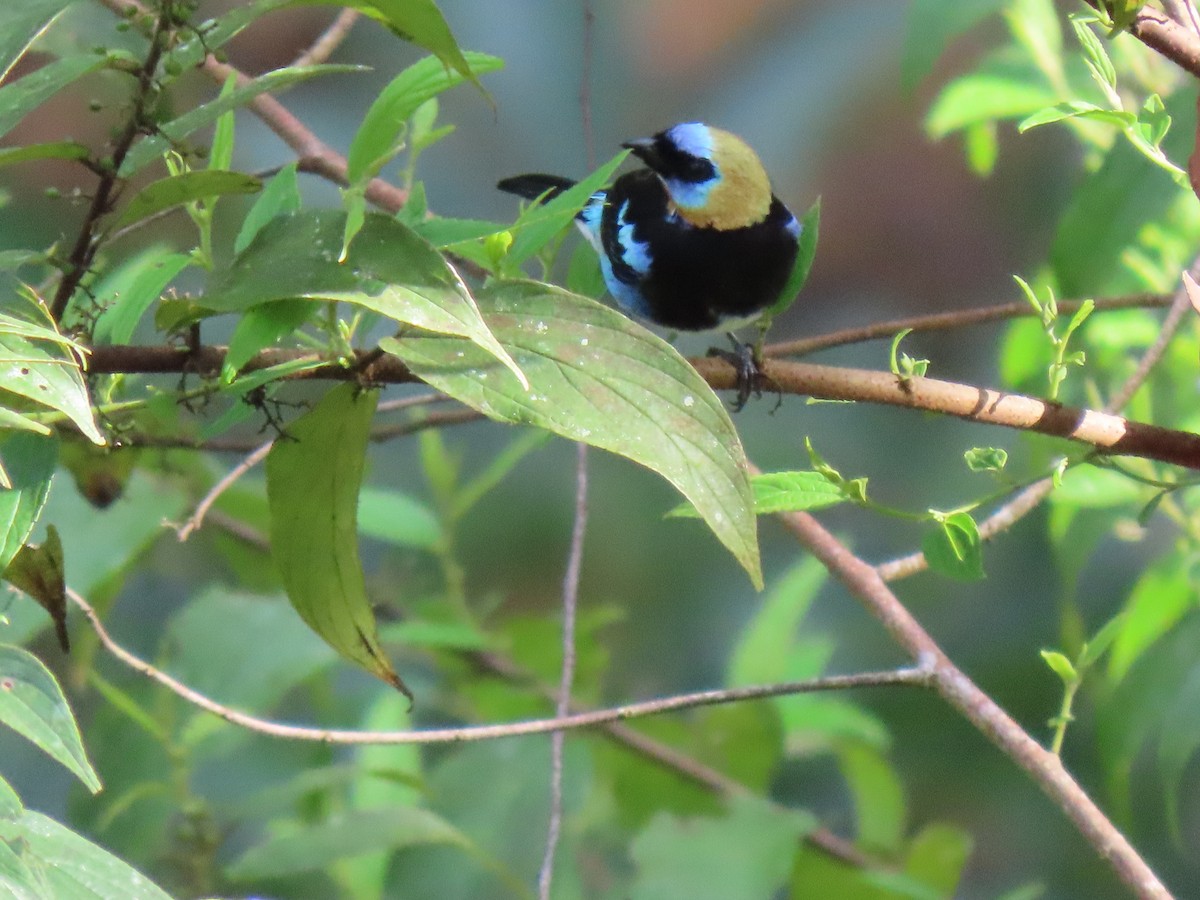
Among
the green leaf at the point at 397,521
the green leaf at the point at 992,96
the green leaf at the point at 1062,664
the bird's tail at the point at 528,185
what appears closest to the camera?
the green leaf at the point at 1062,664

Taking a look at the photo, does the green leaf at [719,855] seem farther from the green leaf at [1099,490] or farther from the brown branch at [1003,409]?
the brown branch at [1003,409]

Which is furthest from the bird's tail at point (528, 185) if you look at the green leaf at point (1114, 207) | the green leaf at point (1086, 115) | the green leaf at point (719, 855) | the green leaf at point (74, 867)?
the green leaf at point (74, 867)

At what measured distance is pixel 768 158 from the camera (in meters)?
2.29

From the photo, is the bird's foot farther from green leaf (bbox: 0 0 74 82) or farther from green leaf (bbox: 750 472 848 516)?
green leaf (bbox: 0 0 74 82)

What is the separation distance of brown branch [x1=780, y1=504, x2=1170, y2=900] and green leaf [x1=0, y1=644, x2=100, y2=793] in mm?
402

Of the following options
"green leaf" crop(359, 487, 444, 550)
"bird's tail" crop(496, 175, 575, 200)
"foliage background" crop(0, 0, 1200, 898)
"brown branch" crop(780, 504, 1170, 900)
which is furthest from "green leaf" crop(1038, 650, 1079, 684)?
"bird's tail" crop(496, 175, 575, 200)

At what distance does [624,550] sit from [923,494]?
1.58ft

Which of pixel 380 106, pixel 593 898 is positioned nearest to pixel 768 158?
pixel 593 898

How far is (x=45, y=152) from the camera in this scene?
459 millimetres

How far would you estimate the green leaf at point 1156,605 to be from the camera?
1001mm

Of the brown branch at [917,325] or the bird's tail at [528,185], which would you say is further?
the bird's tail at [528,185]

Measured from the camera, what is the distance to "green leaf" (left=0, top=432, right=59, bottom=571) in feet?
1.46

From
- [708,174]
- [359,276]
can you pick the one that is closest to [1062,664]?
[359,276]

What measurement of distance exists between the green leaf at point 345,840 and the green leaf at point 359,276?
59 cm
